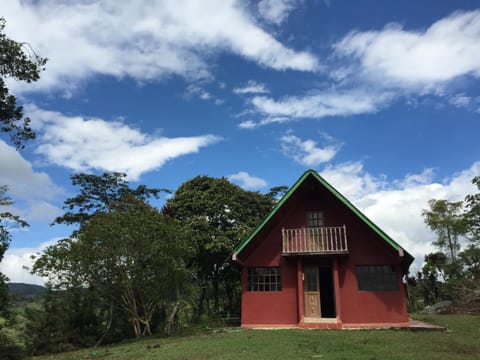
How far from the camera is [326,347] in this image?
10430 millimetres

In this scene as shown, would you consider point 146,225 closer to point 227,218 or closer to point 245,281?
point 245,281

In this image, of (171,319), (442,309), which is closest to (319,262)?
(171,319)

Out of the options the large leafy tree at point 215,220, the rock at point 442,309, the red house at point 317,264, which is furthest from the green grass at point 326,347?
the large leafy tree at point 215,220

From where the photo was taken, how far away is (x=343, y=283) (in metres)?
16.5

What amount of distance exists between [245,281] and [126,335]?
244 inches

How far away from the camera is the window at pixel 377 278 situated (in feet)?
53.3

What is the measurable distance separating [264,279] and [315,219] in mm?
3588

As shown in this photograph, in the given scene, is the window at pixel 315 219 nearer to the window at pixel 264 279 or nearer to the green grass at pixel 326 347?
the window at pixel 264 279

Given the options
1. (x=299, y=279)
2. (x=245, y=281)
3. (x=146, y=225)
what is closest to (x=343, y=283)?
(x=299, y=279)

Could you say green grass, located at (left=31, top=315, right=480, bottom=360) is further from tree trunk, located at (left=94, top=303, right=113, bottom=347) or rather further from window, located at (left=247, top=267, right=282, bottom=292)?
tree trunk, located at (left=94, top=303, right=113, bottom=347)

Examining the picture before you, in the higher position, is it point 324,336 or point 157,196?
point 157,196

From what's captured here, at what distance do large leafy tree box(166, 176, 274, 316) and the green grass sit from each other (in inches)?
421

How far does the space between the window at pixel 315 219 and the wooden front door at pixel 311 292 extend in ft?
6.19

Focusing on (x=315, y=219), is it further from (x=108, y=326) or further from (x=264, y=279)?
(x=108, y=326)
